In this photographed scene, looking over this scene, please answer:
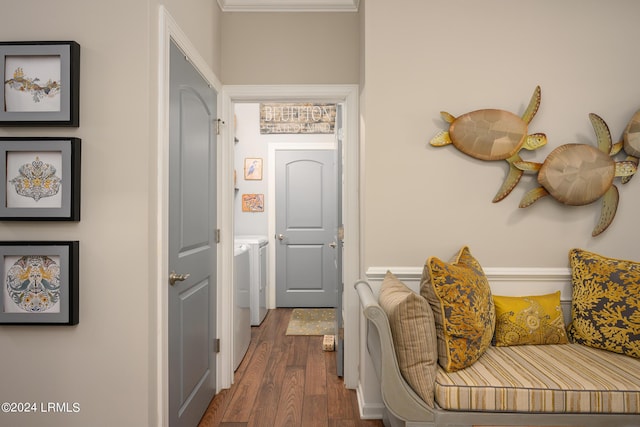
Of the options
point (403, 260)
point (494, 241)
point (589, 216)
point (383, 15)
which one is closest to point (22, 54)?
point (383, 15)

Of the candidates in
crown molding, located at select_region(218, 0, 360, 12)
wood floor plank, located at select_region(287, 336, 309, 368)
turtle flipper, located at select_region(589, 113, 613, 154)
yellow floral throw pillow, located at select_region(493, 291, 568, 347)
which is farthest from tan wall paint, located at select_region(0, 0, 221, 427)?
turtle flipper, located at select_region(589, 113, 613, 154)

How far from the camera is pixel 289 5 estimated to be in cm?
264

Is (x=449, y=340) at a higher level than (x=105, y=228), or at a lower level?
lower

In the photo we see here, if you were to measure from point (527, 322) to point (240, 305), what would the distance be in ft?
6.51

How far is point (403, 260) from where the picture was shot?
7.22ft

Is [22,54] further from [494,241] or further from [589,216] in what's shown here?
[589,216]

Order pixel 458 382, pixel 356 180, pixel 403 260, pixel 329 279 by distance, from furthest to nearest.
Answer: pixel 329 279 < pixel 356 180 < pixel 403 260 < pixel 458 382

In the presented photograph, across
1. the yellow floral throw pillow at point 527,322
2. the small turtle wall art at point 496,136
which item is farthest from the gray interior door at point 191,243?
the yellow floral throw pillow at point 527,322

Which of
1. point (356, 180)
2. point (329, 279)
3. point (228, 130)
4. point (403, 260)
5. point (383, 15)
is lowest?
point (329, 279)

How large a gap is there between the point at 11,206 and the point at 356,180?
1835mm

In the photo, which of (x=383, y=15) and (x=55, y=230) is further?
(x=383, y=15)

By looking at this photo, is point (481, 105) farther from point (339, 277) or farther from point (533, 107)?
point (339, 277)

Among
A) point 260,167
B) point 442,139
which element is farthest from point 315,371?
point 260,167

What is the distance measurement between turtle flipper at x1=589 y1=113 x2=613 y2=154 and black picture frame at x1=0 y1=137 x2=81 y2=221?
8.26ft
